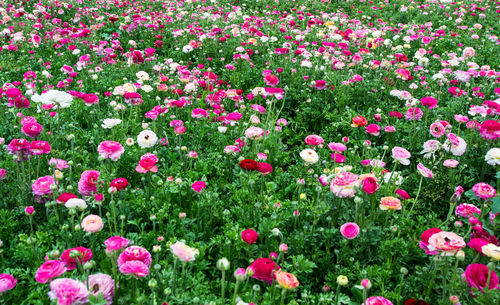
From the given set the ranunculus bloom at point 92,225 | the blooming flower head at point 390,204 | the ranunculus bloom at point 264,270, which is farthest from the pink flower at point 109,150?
the blooming flower head at point 390,204

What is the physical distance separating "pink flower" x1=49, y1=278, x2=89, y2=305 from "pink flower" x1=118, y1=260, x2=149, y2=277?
16 cm

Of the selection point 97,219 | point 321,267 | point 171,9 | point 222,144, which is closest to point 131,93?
point 222,144

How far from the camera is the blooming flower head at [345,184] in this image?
6.82 ft

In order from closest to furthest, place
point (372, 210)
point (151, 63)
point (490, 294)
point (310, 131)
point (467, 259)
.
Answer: point (490, 294) < point (467, 259) < point (372, 210) < point (310, 131) < point (151, 63)

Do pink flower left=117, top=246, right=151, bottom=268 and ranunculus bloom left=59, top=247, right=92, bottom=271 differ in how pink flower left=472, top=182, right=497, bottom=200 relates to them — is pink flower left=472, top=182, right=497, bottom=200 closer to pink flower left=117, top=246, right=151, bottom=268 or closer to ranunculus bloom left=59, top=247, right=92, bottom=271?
pink flower left=117, top=246, right=151, bottom=268

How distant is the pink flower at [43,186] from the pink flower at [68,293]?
39.1 inches

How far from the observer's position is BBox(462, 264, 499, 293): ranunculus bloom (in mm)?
1569

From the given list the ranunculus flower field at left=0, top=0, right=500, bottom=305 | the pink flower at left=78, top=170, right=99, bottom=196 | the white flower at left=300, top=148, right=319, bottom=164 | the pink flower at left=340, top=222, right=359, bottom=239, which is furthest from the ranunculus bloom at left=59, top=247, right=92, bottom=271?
the white flower at left=300, top=148, right=319, bottom=164

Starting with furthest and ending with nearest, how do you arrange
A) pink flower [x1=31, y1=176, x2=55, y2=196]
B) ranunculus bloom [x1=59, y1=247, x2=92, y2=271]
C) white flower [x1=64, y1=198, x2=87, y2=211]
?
pink flower [x1=31, y1=176, x2=55, y2=196] → white flower [x1=64, y1=198, x2=87, y2=211] → ranunculus bloom [x1=59, y1=247, x2=92, y2=271]

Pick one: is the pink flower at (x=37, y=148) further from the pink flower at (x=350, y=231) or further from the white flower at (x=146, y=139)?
the pink flower at (x=350, y=231)

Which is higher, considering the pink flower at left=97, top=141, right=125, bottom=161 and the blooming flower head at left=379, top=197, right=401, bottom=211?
the blooming flower head at left=379, top=197, right=401, bottom=211

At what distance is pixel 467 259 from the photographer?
6.61 ft

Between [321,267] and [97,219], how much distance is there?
1222 millimetres

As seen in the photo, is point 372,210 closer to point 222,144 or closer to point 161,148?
point 222,144
